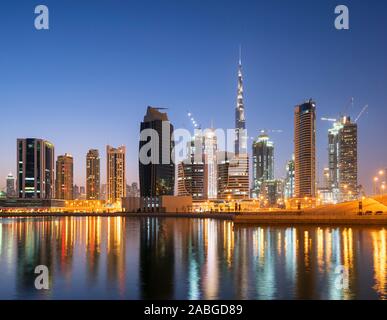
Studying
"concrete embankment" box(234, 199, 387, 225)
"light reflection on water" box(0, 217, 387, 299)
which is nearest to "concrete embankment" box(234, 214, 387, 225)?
"concrete embankment" box(234, 199, 387, 225)

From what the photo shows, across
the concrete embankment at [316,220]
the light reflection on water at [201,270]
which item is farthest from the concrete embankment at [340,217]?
the light reflection on water at [201,270]

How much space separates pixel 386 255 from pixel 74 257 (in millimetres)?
26600

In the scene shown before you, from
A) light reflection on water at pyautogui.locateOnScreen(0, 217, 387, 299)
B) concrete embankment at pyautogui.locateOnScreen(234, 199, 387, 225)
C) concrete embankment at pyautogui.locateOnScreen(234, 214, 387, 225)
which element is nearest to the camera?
light reflection on water at pyautogui.locateOnScreen(0, 217, 387, 299)

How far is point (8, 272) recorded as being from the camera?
1347 inches

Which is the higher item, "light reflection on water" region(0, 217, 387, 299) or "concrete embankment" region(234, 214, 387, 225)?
"light reflection on water" region(0, 217, 387, 299)

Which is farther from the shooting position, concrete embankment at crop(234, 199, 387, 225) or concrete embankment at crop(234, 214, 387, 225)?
concrete embankment at crop(234, 199, 387, 225)

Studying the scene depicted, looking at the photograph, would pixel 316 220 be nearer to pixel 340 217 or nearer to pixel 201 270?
pixel 340 217

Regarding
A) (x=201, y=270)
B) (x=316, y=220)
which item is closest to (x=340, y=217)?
(x=316, y=220)

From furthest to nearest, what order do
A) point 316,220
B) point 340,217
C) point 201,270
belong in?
point 316,220 < point 340,217 < point 201,270

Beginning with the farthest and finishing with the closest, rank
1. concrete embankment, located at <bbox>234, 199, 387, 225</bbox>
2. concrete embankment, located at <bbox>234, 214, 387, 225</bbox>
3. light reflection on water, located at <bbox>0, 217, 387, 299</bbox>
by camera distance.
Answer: concrete embankment, located at <bbox>234, 199, 387, 225</bbox> → concrete embankment, located at <bbox>234, 214, 387, 225</bbox> → light reflection on water, located at <bbox>0, 217, 387, 299</bbox>

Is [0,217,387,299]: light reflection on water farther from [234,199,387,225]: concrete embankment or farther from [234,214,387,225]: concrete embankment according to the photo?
[234,199,387,225]: concrete embankment
